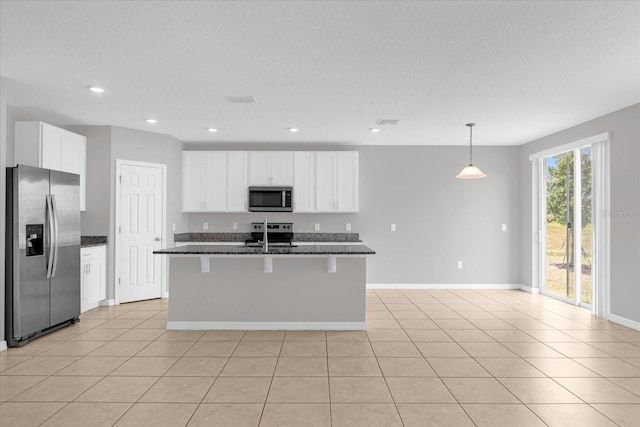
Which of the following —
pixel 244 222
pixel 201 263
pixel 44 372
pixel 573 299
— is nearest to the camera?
pixel 44 372

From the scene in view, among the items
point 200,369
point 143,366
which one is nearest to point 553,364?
point 200,369

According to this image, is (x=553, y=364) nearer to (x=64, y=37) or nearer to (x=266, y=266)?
(x=266, y=266)

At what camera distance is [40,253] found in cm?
413

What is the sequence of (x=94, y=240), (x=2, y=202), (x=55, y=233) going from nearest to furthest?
1. (x=2, y=202)
2. (x=55, y=233)
3. (x=94, y=240)

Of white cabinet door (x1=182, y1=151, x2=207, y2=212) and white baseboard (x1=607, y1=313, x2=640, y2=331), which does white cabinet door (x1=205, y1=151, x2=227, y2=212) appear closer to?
white cabinet door (x1=182, y1=151, x2=207, y2=212)

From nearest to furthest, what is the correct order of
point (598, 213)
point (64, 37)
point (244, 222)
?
point (64, 37), point (598, 213), point (244, 222)

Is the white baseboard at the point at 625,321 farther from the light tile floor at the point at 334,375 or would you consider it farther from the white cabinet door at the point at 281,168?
the white cabinet door at the point at 281,168

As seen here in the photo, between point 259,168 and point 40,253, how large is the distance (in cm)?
346

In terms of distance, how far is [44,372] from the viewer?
126 inches

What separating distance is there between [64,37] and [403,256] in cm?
574

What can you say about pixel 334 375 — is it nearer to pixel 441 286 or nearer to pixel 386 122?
pixel 386 122

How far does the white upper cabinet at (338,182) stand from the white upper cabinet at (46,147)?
3.61 m

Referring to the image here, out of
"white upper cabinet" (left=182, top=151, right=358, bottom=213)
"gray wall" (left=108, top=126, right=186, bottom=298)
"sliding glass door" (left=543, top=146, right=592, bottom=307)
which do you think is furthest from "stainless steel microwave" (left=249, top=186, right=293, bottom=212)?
"sliding glass door" (left=543, top=146, right=592, bottom=307)

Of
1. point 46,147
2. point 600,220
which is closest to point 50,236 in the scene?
point 46,147
